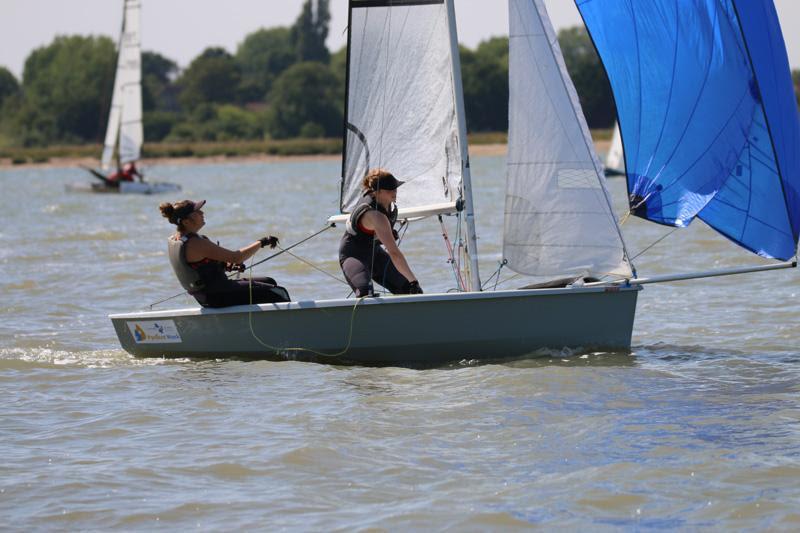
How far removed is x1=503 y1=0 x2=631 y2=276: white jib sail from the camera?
7.42 metres

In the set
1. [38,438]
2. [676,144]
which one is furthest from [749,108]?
[38,438]

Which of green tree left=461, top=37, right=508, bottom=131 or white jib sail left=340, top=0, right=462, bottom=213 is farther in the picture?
green tree left=461, top=37, right=508, bottom=131

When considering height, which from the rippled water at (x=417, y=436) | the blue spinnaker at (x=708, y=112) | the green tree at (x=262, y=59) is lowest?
the rippled water at (x=417, y=436)

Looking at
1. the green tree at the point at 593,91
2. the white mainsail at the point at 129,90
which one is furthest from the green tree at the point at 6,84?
the white mainsail at the point at 129,90

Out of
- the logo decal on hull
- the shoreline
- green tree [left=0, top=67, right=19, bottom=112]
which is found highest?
green tree [left=0, top=67, right=19, bottom=112]

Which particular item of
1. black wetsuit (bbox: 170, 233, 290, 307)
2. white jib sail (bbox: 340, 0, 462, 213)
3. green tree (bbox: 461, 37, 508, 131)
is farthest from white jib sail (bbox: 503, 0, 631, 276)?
green tree (bbox: 461, 37, 508, 131)

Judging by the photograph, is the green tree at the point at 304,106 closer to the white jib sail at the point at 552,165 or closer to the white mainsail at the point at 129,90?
the white mainsail at the point at 129,90

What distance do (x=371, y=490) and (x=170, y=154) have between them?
6121cm

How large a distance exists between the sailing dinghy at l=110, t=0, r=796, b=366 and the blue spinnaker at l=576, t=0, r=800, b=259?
1.00 feet

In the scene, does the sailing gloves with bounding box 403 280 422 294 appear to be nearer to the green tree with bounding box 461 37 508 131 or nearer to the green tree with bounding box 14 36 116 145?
the green tree with bounding box 461 37 508 131

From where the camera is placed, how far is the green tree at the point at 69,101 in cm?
7800

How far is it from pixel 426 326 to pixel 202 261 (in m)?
1.39

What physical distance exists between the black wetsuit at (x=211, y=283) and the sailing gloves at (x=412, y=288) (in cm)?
85

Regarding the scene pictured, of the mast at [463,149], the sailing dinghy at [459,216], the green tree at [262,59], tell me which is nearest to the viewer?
the sailing dinghy at [459,216]
